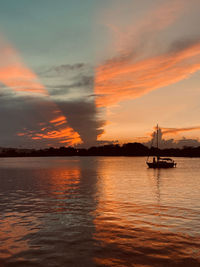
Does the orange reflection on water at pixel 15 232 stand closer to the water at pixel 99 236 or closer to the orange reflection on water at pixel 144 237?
the water at pixel 99 236

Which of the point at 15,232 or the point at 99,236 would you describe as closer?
the point at 99,236

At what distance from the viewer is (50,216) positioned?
22406mm

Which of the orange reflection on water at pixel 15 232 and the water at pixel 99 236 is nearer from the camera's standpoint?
the water at pixel 99 236

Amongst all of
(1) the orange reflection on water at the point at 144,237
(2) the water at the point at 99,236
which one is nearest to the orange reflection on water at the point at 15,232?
(2) the water at the point at 99,236

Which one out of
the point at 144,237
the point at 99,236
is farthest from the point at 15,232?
the point at 144,237

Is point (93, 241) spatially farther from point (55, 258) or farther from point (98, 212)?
point (98, 212)

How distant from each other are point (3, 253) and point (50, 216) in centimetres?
898

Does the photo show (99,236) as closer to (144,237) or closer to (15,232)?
(144,237)

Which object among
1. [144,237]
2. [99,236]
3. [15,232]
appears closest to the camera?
[144,237]

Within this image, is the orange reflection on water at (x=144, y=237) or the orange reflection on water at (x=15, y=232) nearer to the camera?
the orange reflection on water at (x=144, y=237)

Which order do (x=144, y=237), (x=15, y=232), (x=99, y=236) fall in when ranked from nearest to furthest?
(x=144, y=237) → (x=99, y=236) → (x=15, y=232)

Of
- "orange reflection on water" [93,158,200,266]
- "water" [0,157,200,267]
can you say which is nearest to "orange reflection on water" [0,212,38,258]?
"water" [0,157,200,267]

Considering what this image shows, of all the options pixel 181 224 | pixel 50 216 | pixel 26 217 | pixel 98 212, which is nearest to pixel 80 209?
pixel 98 212

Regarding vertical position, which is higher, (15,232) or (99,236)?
(15,232)
